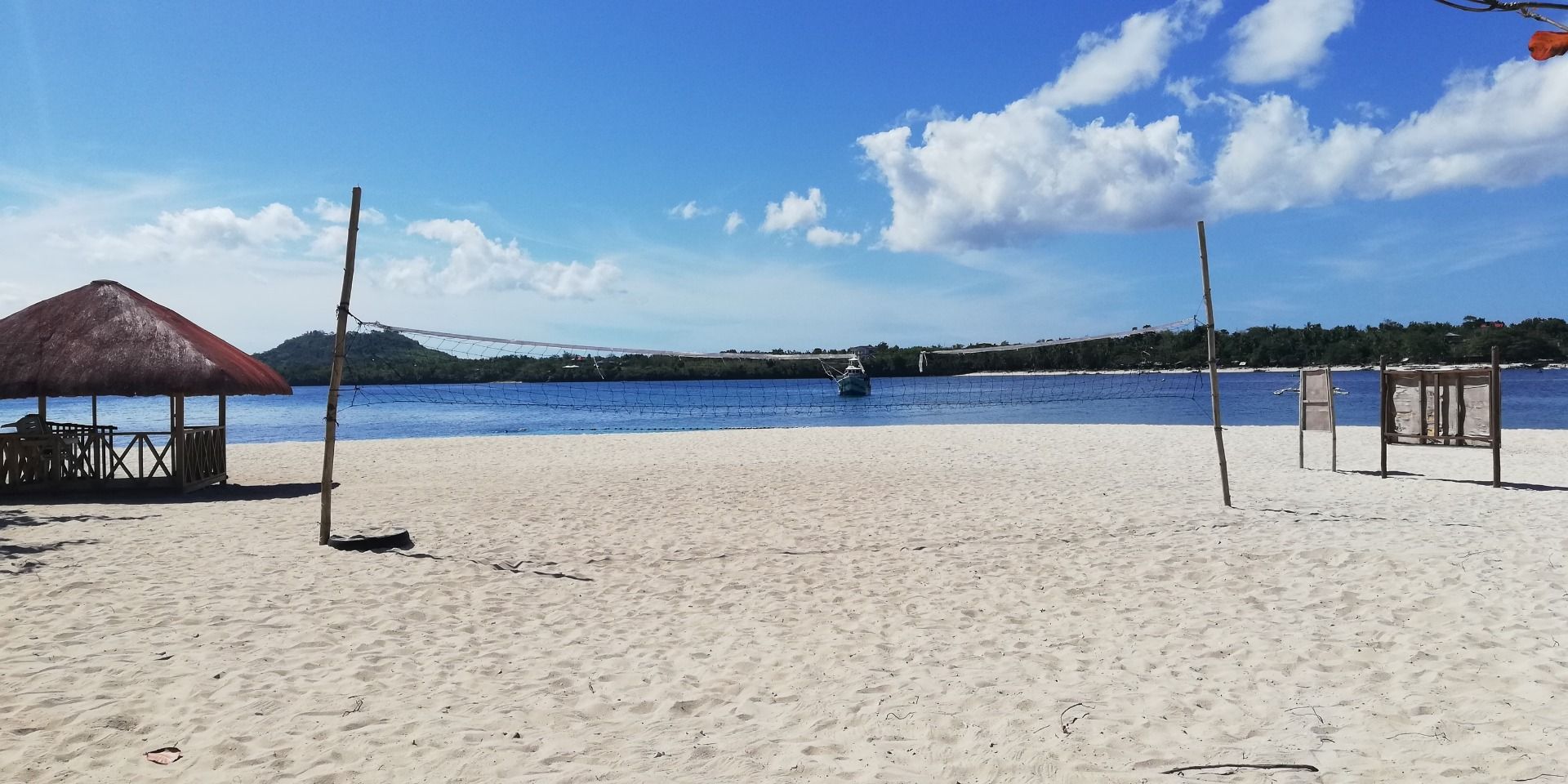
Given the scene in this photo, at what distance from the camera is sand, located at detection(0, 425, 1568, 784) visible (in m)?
3.28

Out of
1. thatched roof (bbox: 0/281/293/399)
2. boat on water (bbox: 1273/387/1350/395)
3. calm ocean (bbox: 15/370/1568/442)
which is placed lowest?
calm ocean (bbox: 15/370/1568/442)

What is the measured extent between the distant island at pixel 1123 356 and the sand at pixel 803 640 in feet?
83.1

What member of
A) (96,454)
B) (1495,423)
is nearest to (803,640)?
(1495,423)

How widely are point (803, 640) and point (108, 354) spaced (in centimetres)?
1012

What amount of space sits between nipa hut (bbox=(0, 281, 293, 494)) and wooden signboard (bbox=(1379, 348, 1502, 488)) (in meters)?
13.2

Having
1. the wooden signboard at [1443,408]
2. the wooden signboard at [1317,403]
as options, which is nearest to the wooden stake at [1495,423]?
the wooden signboard at [1443,408]

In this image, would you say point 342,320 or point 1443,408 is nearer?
point 342,320

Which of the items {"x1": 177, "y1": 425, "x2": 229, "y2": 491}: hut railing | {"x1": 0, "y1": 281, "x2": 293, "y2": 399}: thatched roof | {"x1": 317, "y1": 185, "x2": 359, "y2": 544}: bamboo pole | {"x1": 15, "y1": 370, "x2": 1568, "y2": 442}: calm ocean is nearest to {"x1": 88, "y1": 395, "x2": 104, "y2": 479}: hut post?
{"x1": 0, "y1": 281, "x2": 293, "y2": 399}: thatched roof

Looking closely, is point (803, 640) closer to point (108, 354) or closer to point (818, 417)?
point (108, 354)

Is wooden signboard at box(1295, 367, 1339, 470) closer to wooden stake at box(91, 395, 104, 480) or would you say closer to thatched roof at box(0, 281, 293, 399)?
thatched roof at box(0, 281, 293, 399)

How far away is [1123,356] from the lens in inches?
3120

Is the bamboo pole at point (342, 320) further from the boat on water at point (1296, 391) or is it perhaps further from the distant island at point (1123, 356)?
the distant island at point (1123, 356)

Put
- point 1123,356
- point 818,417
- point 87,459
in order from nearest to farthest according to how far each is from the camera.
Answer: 1. point 87,459
2. point 818,417
3. point 1123,356

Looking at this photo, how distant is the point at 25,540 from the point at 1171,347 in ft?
240
